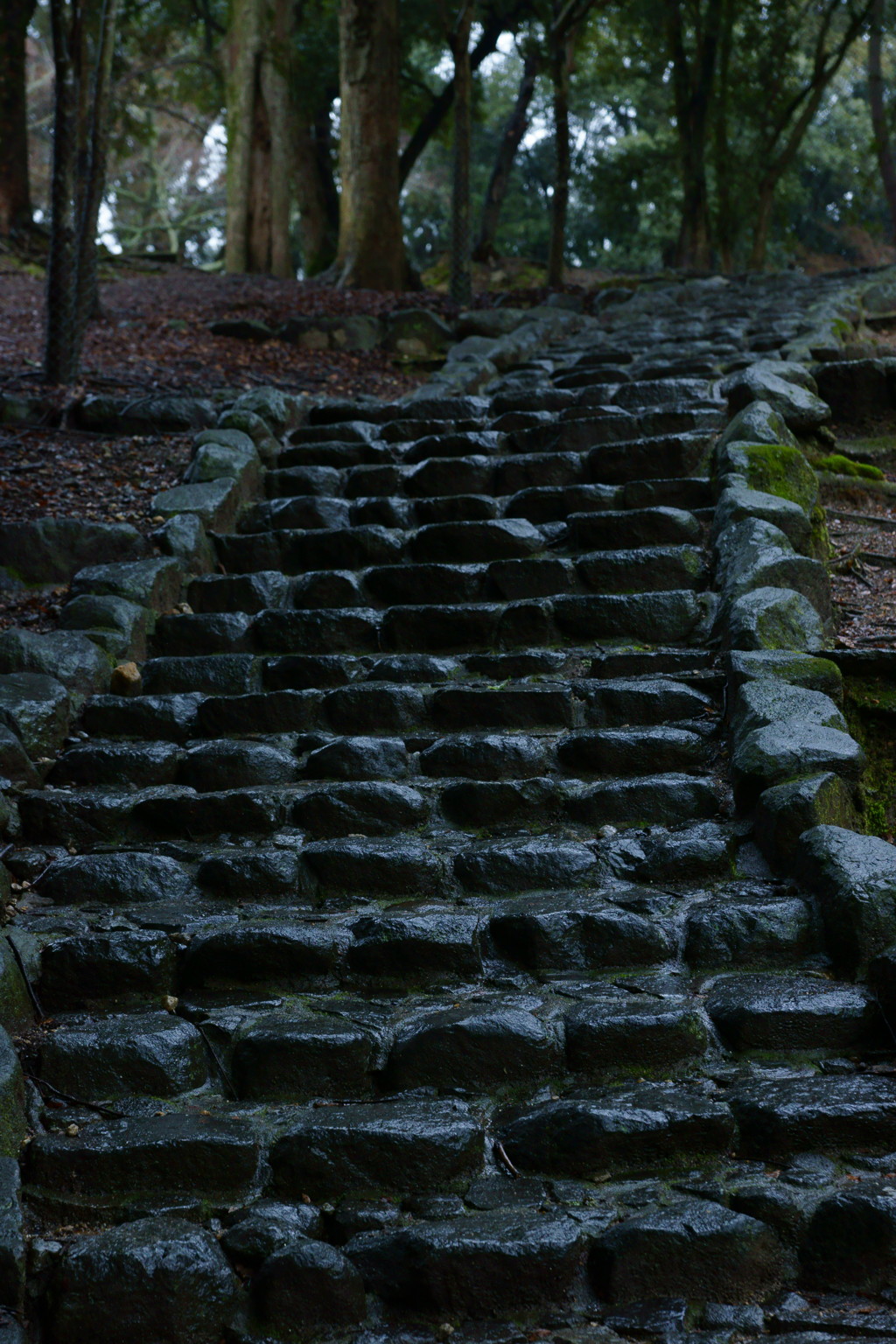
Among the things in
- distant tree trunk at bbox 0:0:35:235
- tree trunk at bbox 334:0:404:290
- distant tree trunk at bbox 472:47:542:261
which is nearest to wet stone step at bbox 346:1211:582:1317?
tree trunk at bbox 334:0:404:290

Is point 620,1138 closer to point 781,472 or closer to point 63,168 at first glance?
A: point 781,472

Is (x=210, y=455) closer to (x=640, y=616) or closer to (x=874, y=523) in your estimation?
(x=640, y=616)

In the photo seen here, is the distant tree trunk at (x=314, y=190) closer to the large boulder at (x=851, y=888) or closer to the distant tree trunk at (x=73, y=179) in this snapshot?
the distant tree trunk at (x=73, y=179)

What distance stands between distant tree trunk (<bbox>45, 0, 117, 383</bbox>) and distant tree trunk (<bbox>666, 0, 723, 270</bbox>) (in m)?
11.9

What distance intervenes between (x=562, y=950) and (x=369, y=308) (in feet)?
35.1

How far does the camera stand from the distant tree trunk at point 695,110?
18.7 meters

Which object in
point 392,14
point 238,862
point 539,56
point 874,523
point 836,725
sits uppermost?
point 539,56

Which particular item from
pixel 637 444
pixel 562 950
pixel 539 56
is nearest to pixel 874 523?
pixel 637 444

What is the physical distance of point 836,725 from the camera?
3.68m

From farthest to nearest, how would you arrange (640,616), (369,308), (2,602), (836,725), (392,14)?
(392,14)
(369,308)
(2,602)
(640,616)
(836,725)

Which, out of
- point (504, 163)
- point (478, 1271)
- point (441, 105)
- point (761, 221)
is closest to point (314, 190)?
point (441, 105)

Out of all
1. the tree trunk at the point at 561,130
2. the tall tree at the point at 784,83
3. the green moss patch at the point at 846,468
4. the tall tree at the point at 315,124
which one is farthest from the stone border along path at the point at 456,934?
the tall tree at the point at 784,83

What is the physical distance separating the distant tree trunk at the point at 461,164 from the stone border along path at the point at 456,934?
8467 mm

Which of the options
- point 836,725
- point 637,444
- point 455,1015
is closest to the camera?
point 455,1015
